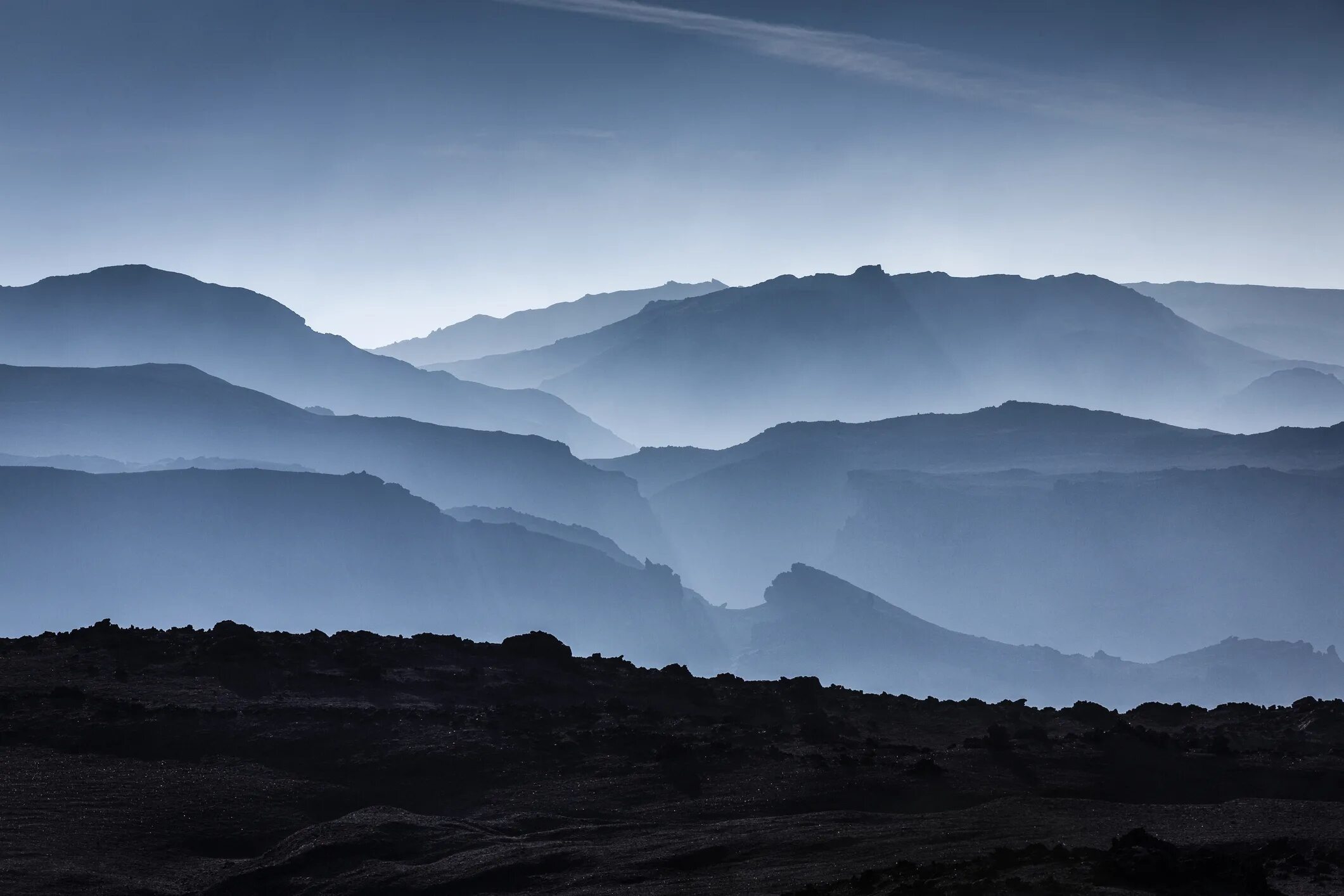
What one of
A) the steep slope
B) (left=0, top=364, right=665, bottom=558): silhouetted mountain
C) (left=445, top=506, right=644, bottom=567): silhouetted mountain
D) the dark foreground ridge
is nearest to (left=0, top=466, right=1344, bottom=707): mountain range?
(left=445, top=506, right=644, bottom=567): silhouetted mountain

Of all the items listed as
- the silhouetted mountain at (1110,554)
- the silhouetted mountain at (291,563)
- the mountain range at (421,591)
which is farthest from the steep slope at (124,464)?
the silhouetted mountain at (1110,554)

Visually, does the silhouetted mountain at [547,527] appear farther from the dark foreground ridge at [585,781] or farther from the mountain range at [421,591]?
the dark foreground ridge at [585,781]

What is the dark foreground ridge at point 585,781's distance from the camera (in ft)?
56.0

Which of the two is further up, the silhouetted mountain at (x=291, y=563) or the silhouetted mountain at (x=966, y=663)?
the silhouetted mountain at (x=291, y=563)

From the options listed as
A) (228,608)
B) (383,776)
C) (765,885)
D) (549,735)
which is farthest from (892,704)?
(228,608)

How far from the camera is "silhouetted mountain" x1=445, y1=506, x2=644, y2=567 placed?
14788 centimetres

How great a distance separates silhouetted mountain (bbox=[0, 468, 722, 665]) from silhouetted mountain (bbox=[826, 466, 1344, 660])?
5239 centimetres

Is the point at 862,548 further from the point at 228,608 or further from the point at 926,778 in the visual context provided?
the point at 926,778

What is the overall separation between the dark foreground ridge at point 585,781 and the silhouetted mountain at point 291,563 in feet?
320

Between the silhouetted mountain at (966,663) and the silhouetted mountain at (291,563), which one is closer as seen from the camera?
the silhouetted mountain at (966,663)

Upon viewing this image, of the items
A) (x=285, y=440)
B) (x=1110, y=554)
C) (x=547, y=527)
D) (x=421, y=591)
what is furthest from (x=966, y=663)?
(x=285, y=440)

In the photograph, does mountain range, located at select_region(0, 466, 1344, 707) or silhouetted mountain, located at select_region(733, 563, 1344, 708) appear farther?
mountain range, located at select_region(0, 466, 1344, 707)

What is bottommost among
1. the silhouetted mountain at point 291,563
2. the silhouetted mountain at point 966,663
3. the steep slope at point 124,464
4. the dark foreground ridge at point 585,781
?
the dark foreground ridge at point 585,781

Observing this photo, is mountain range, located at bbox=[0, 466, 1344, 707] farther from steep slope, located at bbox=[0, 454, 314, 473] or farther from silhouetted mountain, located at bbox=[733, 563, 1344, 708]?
steep slope, located at bbox=[0, 454, 314, 473]
